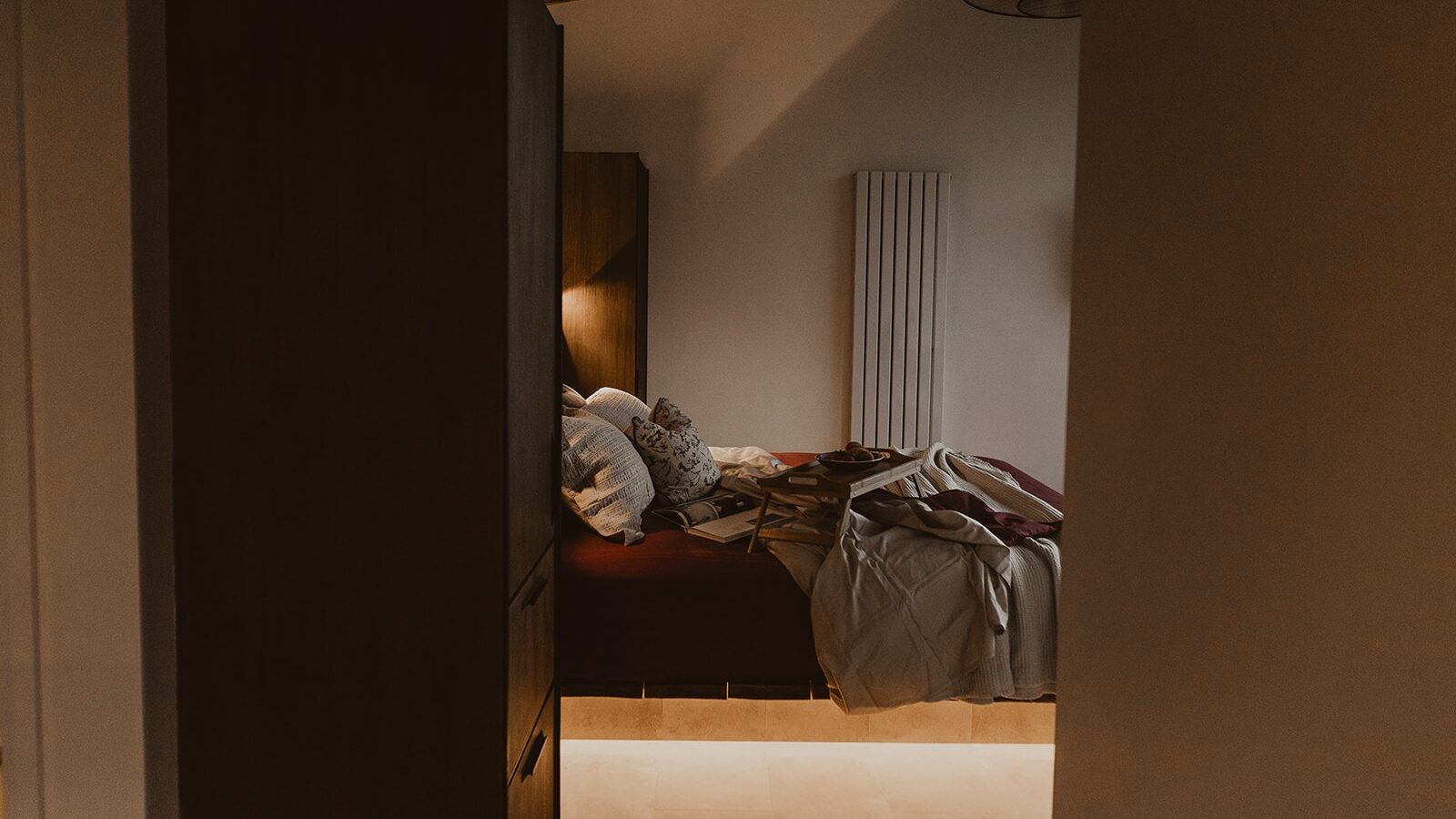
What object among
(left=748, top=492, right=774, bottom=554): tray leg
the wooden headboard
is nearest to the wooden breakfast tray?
(left=748, top=492, right=774, bottom=554): tray leg

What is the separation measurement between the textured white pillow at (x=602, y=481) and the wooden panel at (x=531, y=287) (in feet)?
2.45

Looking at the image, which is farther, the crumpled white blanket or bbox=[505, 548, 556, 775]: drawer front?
the crumpled white blanket

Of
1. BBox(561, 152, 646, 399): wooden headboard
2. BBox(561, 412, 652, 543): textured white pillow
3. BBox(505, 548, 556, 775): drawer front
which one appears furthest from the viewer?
BBox(561, 152, 646, 399): wooden headboard

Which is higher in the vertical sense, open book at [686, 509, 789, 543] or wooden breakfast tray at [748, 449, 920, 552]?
wooden breakfast tray at [748, 449, 920, 552]

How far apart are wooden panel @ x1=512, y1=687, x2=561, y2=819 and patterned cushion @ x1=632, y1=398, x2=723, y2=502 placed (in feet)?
3.86

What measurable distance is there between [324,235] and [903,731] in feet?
6.79

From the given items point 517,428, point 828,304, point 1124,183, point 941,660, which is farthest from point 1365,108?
point 828,304

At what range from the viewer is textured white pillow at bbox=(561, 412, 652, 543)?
290 cm

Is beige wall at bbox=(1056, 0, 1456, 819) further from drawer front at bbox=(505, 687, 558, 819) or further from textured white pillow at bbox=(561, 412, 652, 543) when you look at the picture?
textured white pillow at bbox=(561, 412, 652, 543)

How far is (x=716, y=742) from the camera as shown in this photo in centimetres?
295

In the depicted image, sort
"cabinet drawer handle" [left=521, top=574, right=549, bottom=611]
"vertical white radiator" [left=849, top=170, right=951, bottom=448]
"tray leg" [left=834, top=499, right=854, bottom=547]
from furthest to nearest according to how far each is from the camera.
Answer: "vertical white radiator" [left=849, top=170, right=951, bottom=448]
"tray leg" [left=834, top=499, right=854, bottom=547]
"cabinet drawer handle" [left=521, top=574, right=549, bottom=611]

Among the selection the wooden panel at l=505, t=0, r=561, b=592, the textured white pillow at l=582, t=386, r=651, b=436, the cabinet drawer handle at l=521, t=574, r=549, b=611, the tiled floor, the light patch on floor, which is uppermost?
the wooden panel at l=505, t=0, r=561, b=592

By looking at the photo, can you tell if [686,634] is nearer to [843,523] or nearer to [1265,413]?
[843,523]

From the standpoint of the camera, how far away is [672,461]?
10.8ft
